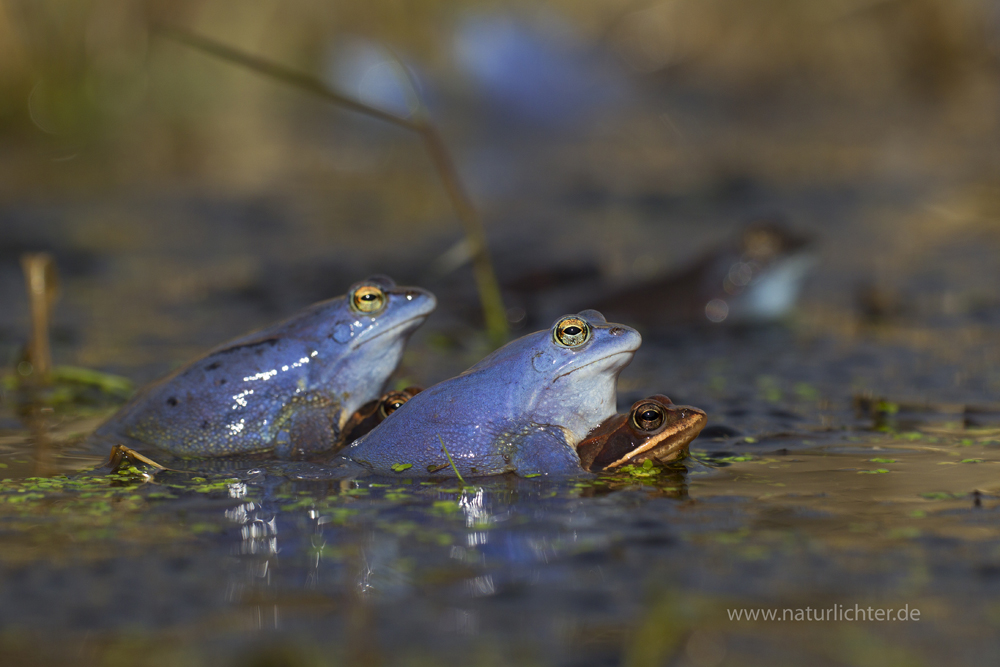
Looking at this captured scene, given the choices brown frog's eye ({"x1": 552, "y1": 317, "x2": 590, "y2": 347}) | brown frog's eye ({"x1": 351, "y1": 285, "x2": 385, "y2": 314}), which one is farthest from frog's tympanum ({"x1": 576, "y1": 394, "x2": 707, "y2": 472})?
brown frog's eye ({"x1": 351, "y1": 285, "x2": 385, "y2": 314})

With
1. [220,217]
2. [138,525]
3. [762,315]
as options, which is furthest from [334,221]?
[138,525]

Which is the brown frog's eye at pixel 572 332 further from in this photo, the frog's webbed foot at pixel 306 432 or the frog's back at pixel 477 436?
the frog's webbed foot at pixel 306 432

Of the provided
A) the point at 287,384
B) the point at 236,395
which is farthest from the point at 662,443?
the point at 236,395

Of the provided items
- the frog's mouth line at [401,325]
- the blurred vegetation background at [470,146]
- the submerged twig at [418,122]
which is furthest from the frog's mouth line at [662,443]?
the blurred vegetation background at [470,146]

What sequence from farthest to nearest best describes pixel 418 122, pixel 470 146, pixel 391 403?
1. pixel 470 146
2. pixel 418 122
3. pixel 391 403

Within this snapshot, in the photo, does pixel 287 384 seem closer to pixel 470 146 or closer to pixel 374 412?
pixel 374 412

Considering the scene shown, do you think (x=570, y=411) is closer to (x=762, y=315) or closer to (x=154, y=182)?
(x=762, y=315)
